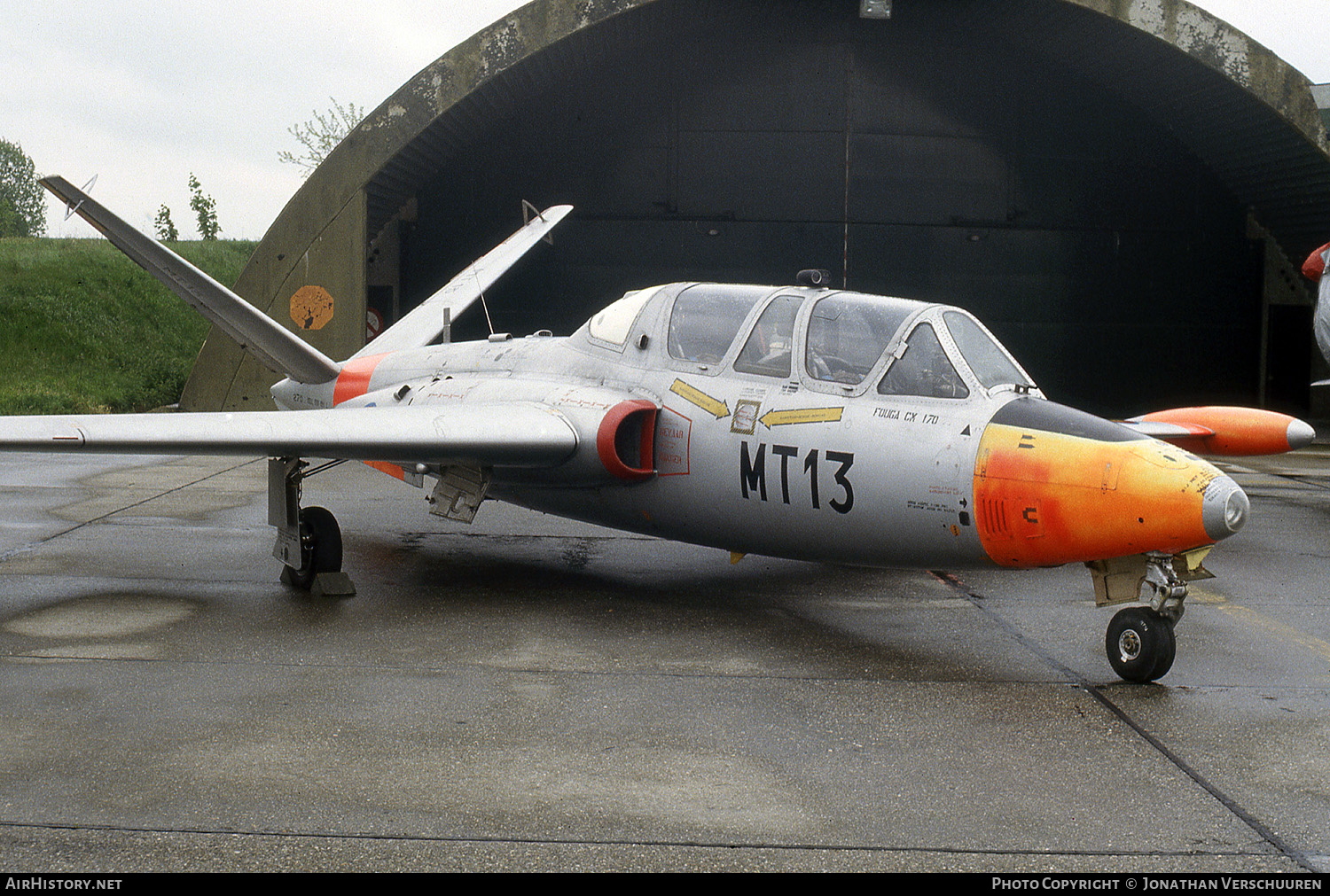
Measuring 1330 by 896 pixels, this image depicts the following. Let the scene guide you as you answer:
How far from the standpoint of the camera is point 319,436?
24.0 feet

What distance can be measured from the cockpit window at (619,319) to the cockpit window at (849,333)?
1605mm

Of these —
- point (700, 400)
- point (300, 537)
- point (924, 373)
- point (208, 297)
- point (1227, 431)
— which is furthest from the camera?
point (1227, 431)

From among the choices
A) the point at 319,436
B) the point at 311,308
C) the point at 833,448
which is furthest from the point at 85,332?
the point at 833,448

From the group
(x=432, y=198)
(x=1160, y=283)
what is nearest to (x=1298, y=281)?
(x=1160, y=283)

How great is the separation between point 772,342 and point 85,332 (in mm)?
24560

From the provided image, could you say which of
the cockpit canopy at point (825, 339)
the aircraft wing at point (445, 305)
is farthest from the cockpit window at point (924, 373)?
the aircraft wing at point (445, 305)

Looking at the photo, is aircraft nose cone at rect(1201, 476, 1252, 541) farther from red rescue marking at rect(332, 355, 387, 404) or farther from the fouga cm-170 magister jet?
red rescue marking at rect(332, 355, 387, 404)

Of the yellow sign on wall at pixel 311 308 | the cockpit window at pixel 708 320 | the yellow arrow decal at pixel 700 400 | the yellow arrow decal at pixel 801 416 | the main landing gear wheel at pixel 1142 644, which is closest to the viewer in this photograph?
the main landing gear wheel at pixel 1142 644

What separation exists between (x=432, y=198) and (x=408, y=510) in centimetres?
1224

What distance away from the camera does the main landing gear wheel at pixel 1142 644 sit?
228 inches

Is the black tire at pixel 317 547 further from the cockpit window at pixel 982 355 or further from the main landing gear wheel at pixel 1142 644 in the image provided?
the main landing gear wheel at pixel 1142 644

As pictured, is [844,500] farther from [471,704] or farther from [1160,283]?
[1160,283]

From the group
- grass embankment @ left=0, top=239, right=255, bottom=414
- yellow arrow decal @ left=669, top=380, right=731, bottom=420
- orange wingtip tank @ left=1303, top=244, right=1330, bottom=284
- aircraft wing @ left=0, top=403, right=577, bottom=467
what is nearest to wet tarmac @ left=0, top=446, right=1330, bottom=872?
aircraft wing @ left=0, top=403, right=577, bottom=467

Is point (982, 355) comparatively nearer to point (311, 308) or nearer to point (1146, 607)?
point (1146, 607)
